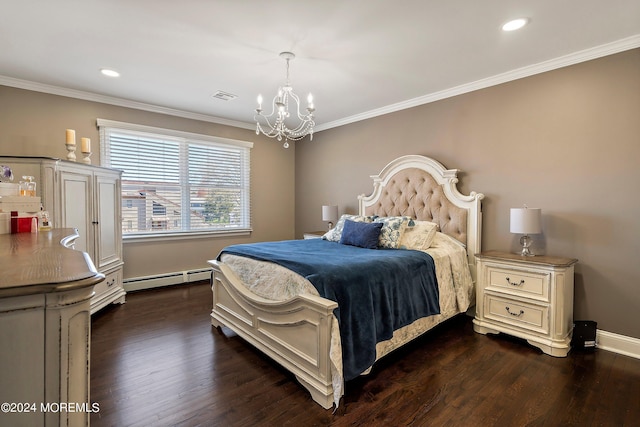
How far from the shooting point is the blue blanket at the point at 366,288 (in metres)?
1.94

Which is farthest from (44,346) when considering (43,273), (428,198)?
(428,198)

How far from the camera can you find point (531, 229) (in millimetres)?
2656

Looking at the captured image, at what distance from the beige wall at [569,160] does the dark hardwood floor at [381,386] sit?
2.25ft

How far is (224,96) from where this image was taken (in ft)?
12.3

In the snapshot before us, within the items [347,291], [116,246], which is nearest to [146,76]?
[116,246]

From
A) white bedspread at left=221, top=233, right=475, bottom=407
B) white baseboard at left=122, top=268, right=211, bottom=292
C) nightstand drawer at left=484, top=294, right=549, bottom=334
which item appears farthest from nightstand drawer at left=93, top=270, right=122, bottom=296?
nightstand drawer at left=484, top=294, right=549, bottom=334

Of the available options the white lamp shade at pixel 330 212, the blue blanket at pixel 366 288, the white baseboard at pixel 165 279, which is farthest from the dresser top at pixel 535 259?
the white baseboard at pixel 165 279

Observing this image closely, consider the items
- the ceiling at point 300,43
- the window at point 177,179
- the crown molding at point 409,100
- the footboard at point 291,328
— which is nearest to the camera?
the footboard at point 291,328

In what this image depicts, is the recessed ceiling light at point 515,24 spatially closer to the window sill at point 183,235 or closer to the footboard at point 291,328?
the footboard at point 291,328

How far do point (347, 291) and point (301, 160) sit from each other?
12.9 ft

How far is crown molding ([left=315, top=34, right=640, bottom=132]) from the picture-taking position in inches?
97.1

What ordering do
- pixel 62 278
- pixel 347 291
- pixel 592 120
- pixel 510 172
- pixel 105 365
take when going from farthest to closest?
pixel 510 172, pixel 592 120, pixel 105 365, pixel 347 291, pixel 62 278

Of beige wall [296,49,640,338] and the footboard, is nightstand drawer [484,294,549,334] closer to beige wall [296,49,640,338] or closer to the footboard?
beige wall [296,49,640,338]

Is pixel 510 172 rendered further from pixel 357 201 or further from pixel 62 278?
pixel 62 278
